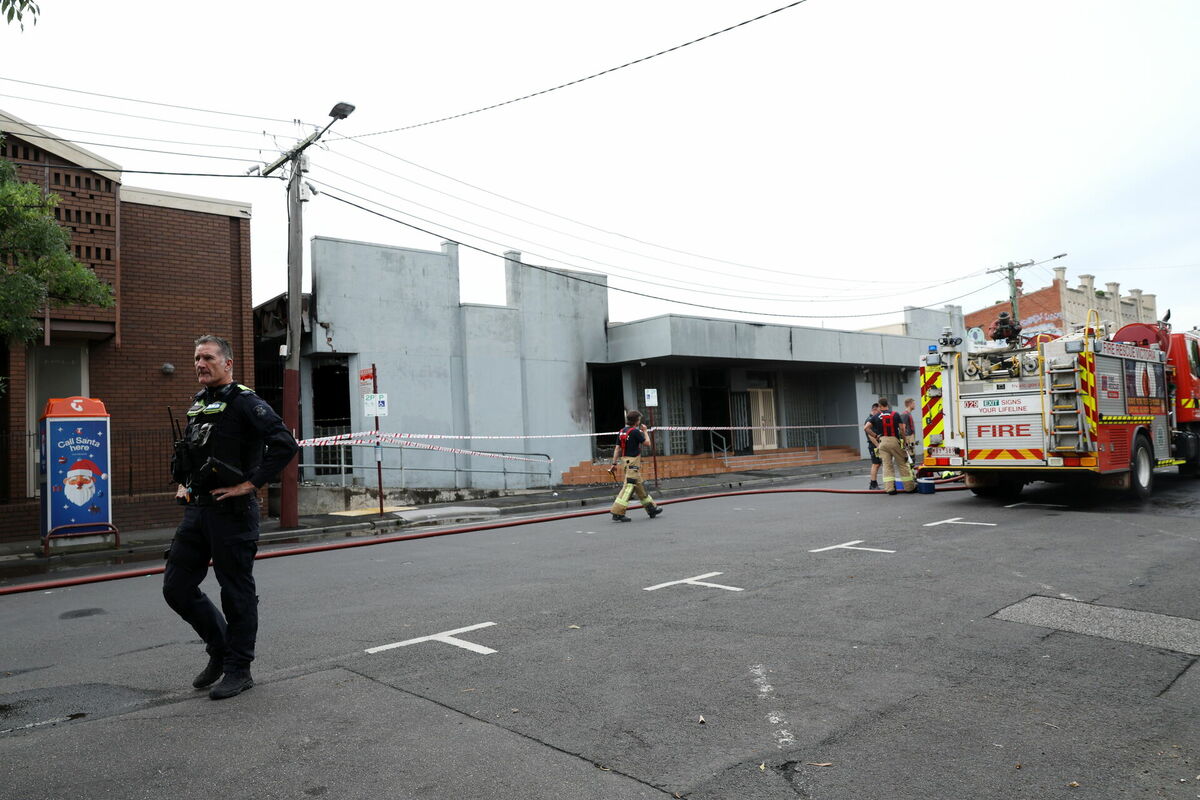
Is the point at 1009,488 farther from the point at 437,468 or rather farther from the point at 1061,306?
the point at 1061,306

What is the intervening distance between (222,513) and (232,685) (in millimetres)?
936

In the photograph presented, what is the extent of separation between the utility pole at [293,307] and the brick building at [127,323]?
264cm

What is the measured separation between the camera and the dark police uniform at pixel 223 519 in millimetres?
4738

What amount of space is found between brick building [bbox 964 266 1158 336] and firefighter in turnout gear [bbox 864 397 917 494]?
3486cm

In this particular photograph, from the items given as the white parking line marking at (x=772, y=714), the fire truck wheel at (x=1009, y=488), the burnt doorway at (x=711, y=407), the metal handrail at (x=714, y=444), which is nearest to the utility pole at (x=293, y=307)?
the white parking line marking at (x=772, y=714)

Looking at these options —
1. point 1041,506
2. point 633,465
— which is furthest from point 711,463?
point 1041,506

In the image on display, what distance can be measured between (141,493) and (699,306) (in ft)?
57.3

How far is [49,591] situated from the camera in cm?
880

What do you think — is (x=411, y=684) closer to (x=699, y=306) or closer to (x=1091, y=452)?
(x=1091, y=452)

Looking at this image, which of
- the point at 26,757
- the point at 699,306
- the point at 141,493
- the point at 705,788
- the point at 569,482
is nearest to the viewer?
the point at 705,788

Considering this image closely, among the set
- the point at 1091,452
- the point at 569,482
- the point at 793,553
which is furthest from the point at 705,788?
the point at 569,482

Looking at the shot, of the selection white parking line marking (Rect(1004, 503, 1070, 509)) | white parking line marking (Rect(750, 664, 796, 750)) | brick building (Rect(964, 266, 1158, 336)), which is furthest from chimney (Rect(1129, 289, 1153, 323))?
white parking line marking (Rect(750, 664, 796, 750))

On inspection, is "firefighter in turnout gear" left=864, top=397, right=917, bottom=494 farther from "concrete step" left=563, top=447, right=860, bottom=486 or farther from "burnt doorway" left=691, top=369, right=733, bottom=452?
"burnt doorway" left=691, top=369, right=733, bottom=452

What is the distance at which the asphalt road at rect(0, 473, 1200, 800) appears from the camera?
346cm
